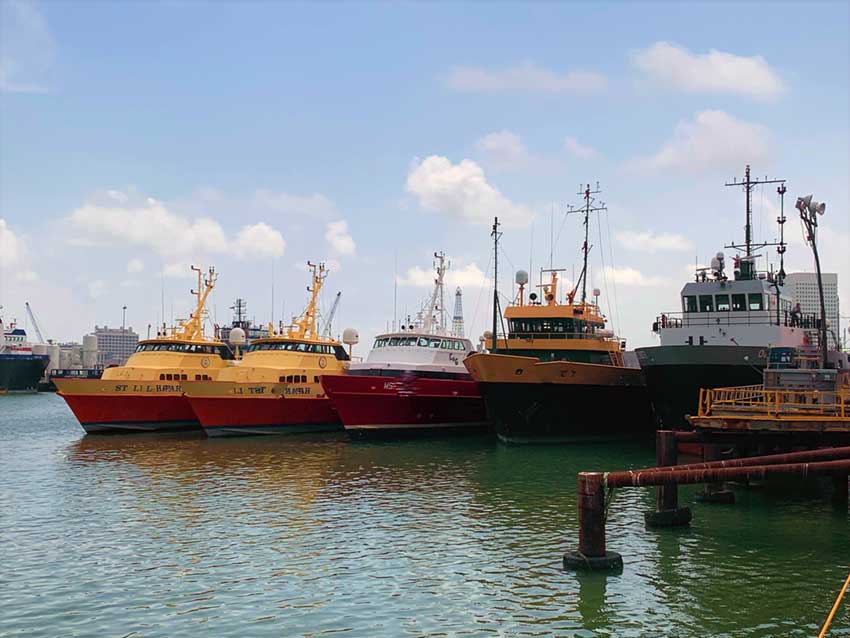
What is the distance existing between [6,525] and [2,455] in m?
19.0

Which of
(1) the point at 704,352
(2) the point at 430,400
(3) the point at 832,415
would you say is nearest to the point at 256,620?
(3) the point at 832,415

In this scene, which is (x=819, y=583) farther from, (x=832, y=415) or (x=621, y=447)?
(x=621, y=447)

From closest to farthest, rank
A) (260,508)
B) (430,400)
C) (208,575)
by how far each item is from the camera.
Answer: (208,575), (260,508), (430,400)

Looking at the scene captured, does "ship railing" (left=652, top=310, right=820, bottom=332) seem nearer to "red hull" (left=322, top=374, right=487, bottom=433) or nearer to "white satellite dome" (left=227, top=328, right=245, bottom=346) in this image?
"red hull" (left=322, top=374, right=487, bottom=433)

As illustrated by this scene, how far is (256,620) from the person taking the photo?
1376cm

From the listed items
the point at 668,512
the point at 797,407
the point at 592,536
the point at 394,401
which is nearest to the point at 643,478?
the point at 592,536

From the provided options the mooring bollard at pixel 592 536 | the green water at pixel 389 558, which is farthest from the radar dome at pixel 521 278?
the mooring bollard at pixel 592 536

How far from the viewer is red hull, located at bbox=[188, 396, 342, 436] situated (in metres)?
43.3

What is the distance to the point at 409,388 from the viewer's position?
4091 centimetres

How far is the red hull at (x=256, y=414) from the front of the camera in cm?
4331

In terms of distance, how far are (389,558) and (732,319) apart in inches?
924

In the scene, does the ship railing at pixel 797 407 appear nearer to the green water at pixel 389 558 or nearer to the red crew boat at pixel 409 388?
the green water at pixel 389 558

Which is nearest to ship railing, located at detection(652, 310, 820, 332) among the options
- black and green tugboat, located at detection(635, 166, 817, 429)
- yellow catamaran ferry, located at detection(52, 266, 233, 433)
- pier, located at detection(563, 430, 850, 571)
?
black and green tugboat, located at detection(635, 166, 817, 429)

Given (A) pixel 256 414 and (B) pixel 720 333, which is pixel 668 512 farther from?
→ (A) pixel 256 414
